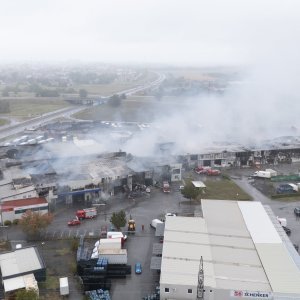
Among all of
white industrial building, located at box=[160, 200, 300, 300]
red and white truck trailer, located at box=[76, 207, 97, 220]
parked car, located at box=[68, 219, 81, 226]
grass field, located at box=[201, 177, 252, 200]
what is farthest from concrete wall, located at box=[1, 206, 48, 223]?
grass field, located at box=[201, 177, 252, 200]

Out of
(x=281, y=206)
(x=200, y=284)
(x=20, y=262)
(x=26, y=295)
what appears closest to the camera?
(x=200, y=284)

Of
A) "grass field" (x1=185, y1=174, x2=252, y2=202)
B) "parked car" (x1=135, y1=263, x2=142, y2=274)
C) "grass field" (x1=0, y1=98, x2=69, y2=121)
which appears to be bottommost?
"grass field" (x1=0, y1=98, x2=69, y2=121)

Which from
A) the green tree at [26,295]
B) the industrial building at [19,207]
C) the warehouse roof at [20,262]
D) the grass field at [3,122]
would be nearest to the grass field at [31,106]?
the grass field at [3,122]

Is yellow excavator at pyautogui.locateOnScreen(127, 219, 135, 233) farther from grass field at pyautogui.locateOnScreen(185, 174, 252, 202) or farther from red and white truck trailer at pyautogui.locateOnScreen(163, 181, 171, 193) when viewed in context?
red and white truck trailer at pyautogui.locateOnScreen(163, 181, 171, 193)

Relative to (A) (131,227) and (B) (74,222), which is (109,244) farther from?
(B) (74,222)

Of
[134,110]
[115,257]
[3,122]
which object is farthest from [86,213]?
[134,110]

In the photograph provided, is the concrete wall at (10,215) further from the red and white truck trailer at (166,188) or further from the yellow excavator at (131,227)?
the red and white truck trailer at (166,188)

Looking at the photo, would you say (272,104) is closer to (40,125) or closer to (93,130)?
(93,130)
